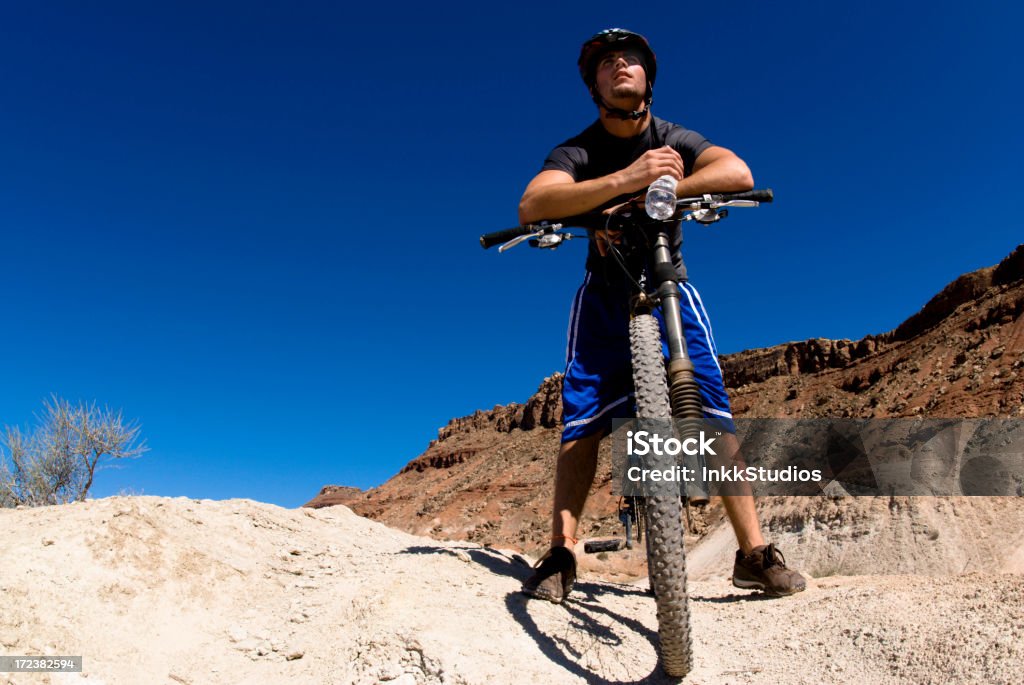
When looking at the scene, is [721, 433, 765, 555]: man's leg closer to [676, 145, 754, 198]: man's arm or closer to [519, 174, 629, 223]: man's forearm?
[676, 145, 754, 198]: man's arm

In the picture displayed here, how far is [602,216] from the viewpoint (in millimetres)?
3172

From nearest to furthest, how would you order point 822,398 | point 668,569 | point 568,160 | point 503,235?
point 668,569 < point 503,235 < point 568,160 < point 822,398

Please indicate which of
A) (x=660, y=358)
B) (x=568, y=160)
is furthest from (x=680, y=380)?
(x=568, y=160)

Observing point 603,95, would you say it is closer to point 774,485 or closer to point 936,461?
point 936,461

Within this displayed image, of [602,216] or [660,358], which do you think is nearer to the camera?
[660,358]

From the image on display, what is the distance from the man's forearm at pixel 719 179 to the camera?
3.06 m

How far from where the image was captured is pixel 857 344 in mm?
41344

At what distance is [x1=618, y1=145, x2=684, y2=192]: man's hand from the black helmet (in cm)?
93

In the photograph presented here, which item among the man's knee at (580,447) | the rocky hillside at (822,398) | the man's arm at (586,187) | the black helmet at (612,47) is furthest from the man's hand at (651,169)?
the rocky hillside at (822,398)

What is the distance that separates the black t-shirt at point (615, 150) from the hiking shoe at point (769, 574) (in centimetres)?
175

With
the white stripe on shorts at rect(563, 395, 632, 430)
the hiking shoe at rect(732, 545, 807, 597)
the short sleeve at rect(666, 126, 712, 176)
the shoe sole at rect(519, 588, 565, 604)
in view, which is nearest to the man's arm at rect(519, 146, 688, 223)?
the short sleeve at rect(666, 126, 712, 176)

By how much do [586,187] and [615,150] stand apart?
0.86 meters

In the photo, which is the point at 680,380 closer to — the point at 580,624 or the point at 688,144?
the point at 580,624

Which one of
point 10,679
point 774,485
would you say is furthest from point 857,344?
point 10,679
